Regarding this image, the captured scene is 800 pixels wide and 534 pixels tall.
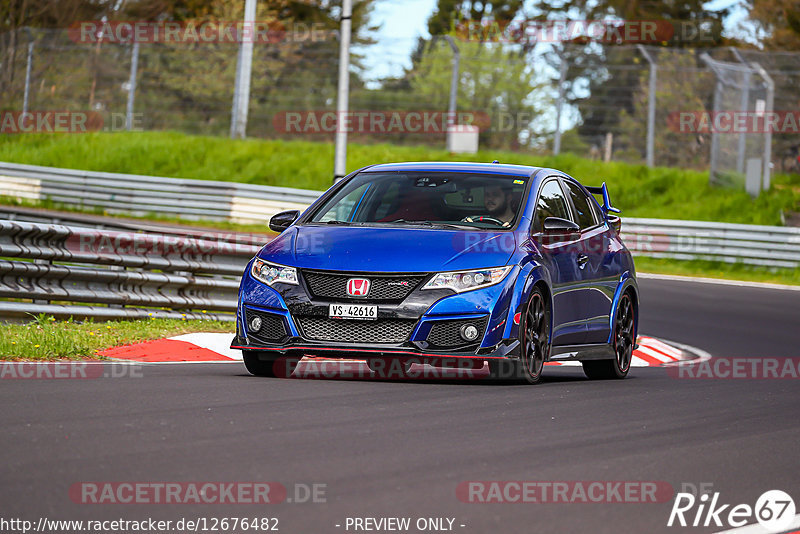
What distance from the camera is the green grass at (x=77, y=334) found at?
10266 millimetres

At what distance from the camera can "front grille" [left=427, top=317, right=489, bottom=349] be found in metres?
8.95

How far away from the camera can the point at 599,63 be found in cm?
3238

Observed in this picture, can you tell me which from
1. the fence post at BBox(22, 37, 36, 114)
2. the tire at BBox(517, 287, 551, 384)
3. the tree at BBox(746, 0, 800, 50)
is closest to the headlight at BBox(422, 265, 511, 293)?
the tire at BBox(517, 287, 551, 384)

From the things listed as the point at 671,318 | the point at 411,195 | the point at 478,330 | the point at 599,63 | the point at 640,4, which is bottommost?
the point at 671,318

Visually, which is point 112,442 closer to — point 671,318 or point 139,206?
point 671,318

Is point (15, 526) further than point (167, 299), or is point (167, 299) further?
point (167, 299)

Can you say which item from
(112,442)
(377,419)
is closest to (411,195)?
(377,419)

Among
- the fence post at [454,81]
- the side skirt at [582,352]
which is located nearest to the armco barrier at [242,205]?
the fence post at [454,81]

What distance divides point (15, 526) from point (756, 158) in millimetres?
29283

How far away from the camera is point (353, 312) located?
899 centimetres

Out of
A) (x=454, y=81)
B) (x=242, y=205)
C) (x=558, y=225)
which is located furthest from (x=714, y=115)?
(x=558, y=225)

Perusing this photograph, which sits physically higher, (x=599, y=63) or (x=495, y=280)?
(x=599, y=63)

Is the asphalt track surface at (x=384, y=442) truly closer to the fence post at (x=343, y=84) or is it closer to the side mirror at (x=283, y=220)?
the side mirror at (x=283, y=220)

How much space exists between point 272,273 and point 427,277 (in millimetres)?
1083
